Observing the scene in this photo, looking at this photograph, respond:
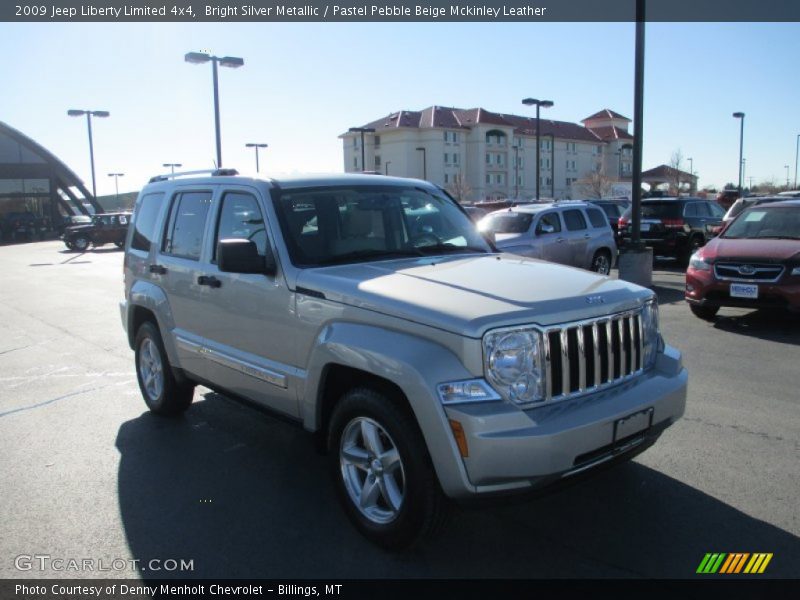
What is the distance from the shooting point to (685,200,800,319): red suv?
27.4ft

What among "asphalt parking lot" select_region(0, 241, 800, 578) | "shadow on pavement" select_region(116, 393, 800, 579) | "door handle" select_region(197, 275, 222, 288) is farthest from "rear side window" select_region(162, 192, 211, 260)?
"shadow on pavement" select_region(116, 393, 800, 579)

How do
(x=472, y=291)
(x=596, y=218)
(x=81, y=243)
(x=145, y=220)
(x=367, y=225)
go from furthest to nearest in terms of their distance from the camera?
(x=81, y=243) < (x=596, y=218) < (x=145, y=220) < (x=367, y=225) < (x=472, y=291)

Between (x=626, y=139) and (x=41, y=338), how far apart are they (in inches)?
4156

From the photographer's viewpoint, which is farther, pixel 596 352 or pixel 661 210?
pixel 661 210

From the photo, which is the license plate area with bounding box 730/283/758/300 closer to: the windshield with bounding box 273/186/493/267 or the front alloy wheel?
the windshield with bounding box 273/186/493/267

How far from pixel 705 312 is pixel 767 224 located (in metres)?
1.59

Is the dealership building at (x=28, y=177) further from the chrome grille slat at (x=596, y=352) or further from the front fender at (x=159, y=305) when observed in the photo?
the chrome grille slat at (x=596, y=352)

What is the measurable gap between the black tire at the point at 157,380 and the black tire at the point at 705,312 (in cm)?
711

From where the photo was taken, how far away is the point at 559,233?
13469mm

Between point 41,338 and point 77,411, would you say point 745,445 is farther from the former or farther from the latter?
point 41,338

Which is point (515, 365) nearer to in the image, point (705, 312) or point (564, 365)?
point (564, 365)

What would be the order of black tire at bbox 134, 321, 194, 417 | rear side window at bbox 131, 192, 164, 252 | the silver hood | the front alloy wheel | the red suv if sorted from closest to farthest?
the silver hood, the front alloy wheel, black tire at bbox 134, 321, 194, 417, rear side window at bbox 131, 192, 164, 252, the red suv

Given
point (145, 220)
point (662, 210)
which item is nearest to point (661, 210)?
point (662, 210)

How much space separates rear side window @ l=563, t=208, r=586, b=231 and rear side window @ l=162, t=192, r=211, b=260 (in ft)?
32.3
